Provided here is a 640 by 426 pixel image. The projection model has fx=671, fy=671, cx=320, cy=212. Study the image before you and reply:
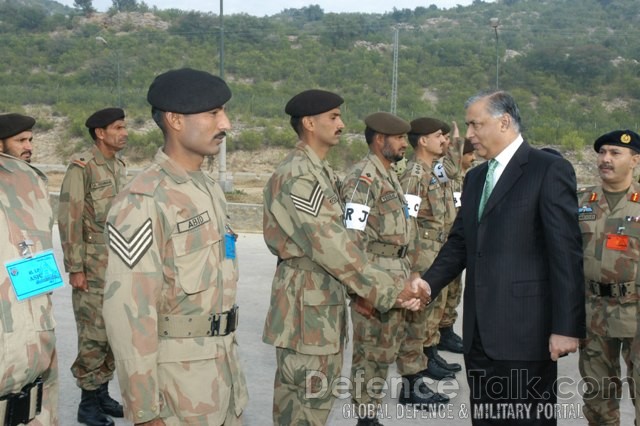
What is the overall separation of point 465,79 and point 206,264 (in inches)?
1802

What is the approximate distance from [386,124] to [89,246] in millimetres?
2420

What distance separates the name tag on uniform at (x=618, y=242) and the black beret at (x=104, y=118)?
3.62 meters

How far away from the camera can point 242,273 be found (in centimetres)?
976

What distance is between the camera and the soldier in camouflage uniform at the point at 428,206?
604 cm

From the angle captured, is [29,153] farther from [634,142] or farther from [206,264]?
[634,142]

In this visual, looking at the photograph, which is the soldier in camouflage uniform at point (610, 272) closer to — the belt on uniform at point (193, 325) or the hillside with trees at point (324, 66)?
the belt on uniform at point (193, 325)

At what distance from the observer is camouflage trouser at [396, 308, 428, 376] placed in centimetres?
545

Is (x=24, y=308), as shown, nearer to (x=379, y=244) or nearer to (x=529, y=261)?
(x=529, y=261)

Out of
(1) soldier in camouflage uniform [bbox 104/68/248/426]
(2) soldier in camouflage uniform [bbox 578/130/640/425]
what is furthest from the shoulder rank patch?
(2) soldier in camouflage uniform [bbox 578/130/640/425]

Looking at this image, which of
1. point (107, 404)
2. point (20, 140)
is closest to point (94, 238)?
point (20, 140)

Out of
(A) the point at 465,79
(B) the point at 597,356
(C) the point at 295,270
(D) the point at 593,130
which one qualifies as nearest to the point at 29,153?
(C) the point at 295,270

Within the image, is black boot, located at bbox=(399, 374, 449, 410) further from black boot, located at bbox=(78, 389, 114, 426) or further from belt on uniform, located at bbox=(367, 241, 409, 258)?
black boot, located at bbox=(78, 389, 114, 426)

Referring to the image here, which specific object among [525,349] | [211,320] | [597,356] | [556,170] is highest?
[556,170]

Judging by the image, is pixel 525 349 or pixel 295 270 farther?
pixel 295 270
